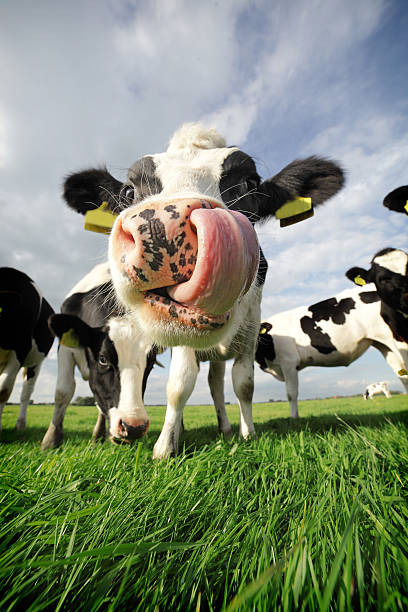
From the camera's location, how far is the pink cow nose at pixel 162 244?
1264 mm

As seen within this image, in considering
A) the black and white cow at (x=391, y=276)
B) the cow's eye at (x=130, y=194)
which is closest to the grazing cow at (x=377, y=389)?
the black and white cow at (x=391, y=276)

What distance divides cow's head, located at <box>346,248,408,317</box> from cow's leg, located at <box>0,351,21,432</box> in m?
5.98

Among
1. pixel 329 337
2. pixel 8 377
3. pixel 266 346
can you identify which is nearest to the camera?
pixel 8 377

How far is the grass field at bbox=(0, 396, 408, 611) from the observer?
667 mm

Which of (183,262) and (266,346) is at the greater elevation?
(266,346)

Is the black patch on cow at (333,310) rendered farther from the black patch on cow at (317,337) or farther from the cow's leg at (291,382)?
the cow's leg at (291,382)

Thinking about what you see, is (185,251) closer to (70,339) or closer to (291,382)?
(70,339)

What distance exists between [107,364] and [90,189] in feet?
6.68

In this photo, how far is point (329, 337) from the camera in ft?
27.6

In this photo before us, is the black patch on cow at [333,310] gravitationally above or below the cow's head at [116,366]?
above

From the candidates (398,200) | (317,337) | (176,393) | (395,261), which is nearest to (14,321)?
(176,393)

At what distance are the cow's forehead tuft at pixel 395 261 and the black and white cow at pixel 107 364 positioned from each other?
4258 mm

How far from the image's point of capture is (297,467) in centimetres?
167

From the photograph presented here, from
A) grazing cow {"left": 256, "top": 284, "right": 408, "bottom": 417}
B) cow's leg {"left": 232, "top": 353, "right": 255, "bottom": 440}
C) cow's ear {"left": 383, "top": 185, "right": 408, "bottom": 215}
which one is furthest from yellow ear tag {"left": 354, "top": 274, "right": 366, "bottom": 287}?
cow's leg {"left": 232, "top": 353, "right": 255, "bottom": 440}
